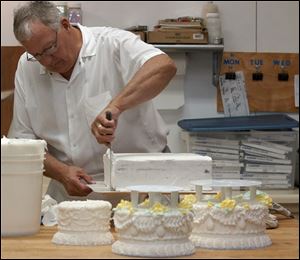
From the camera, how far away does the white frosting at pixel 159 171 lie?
72.2 inches

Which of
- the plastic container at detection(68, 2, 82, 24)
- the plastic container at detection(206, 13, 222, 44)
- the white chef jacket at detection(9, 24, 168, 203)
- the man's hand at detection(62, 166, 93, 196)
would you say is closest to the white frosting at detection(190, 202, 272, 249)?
the man's hand at detection(62, 166, 93, 196)

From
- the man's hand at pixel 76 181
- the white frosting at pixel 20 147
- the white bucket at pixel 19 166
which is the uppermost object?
the white frosting at pixel 20 147

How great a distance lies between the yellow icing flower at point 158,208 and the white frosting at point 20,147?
36 centimetres

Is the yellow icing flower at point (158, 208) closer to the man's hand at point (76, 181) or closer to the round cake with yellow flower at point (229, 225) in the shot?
the round cake with yellow flower at point (229, 225)

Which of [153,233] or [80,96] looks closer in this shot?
[153,233]

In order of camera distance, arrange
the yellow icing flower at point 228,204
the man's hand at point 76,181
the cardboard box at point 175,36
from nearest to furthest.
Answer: the yellow icing flower at point 228,204 → the man's hand at point 76,181 → the cardboard box at point 175,36

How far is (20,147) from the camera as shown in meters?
1.58

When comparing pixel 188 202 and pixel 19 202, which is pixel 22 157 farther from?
pixel 188 202

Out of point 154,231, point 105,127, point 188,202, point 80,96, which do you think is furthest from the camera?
point 80,96

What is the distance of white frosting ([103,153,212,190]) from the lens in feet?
6.02

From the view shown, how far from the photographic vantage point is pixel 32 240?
1.56 m

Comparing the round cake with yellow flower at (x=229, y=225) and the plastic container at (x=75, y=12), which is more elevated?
the plastic container at (x=75, y=12)

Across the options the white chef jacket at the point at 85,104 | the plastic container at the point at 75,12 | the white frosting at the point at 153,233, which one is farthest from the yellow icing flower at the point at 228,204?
the plastic container at the point at 75,12

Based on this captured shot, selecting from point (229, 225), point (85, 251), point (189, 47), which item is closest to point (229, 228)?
point (229, 225)
